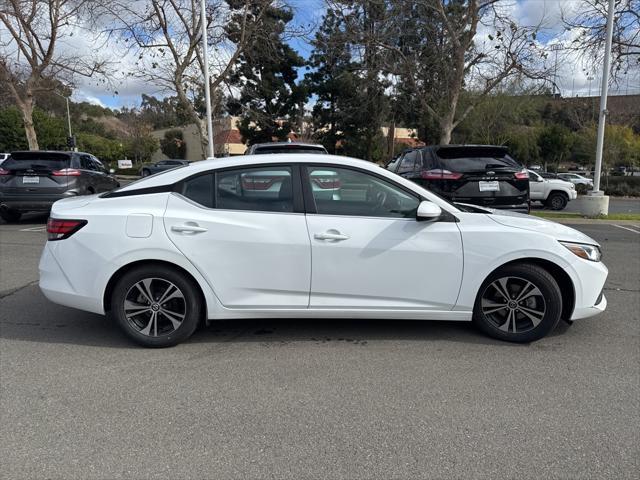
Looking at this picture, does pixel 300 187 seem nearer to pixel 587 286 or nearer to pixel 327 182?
pixel 327 182

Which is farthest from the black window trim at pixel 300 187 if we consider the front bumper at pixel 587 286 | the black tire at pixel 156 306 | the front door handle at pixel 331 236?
the front bumper at pixel 587 286

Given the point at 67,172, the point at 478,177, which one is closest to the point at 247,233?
the point at 478,177

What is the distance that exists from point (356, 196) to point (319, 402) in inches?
65.7

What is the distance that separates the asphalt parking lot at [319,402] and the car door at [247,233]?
1.74ft

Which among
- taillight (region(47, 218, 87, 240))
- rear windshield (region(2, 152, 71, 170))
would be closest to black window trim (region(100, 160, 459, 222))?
taillight (region(47, 218, 87, 240))

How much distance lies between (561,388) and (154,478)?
2.71 m

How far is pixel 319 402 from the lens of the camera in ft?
10.2

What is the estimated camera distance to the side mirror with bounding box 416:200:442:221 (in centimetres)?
374

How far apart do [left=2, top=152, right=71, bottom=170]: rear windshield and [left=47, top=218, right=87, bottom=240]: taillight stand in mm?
7396

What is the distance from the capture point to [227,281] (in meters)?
3.81

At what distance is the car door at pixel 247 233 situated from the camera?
12.4 feet

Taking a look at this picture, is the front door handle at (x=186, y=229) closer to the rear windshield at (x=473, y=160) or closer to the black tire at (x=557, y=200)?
the rear windshield at (x=473, y=160)

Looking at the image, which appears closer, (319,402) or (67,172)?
(319,402)

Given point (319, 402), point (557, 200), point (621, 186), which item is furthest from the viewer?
point (621, 186)
